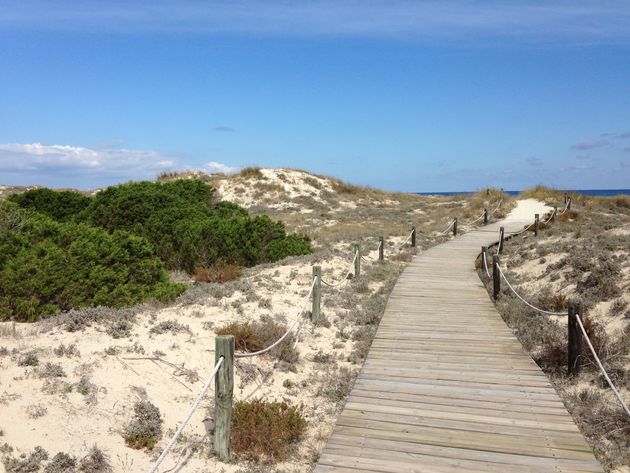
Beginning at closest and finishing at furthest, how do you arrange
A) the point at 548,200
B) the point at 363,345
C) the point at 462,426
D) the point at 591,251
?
the point at 462,426 < the point at 363,345 < the point at 591,251 < the point at 548,200

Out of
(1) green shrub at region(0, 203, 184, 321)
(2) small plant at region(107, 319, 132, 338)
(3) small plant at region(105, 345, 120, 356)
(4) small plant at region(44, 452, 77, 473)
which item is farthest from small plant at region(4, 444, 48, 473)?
(1) green shrub at region(0, 203, 184, 321)

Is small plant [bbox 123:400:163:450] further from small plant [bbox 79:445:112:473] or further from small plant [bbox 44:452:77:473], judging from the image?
small plant [bbox 44:452:77:473]

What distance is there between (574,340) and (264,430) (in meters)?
4.99

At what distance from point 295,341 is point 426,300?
4.18m

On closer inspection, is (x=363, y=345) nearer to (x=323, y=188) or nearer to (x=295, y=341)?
(x=295, y=341)

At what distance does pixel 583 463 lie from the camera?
17.1 feet

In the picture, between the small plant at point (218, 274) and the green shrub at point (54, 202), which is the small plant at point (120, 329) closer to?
the small plant at point (218, 274)

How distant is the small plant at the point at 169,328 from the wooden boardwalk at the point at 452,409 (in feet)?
11.1

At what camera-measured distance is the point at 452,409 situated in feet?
21.2

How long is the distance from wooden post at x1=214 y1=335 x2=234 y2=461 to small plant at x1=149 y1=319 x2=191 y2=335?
10.7 ft

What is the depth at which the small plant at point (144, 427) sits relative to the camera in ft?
19.6

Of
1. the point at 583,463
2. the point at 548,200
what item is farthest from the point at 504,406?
the point at 548,200

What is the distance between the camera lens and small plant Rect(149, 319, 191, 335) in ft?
28.8

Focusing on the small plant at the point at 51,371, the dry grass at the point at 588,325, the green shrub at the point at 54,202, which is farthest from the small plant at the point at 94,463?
the green shrub at the point at 54,202
